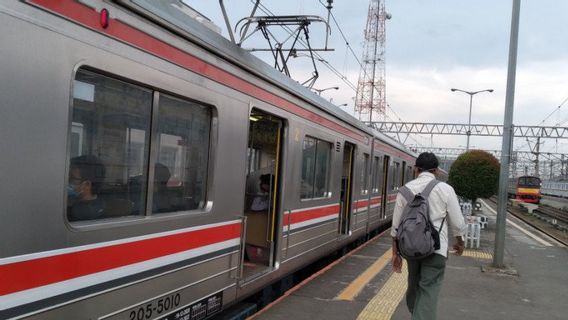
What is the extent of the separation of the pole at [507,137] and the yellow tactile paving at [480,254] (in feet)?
4.51

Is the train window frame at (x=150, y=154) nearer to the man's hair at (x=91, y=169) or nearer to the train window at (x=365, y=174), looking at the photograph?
the man's hair at (x=91, y=169)

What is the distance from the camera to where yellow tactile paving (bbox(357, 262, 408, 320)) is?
5.51 meters

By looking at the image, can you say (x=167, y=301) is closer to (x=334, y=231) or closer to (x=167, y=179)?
(x=167, y=179)

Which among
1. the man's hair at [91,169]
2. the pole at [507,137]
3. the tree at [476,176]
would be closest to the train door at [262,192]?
the man's hair at [91,169]

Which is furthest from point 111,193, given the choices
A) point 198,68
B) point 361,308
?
point 361,308

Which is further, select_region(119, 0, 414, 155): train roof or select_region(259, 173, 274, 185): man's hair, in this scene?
select_region(259, 173, 274, 185): man's hair

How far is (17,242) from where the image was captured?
7.86ft

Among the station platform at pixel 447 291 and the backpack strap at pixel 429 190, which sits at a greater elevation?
the backpack strap at pixel 429 190

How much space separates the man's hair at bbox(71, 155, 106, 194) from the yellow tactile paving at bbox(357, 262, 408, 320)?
334 cm

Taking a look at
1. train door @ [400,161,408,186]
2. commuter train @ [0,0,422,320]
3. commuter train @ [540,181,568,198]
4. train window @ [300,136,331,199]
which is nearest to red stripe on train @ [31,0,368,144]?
commuter train @ [0,0,422,320]

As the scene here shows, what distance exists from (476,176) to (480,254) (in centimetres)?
771

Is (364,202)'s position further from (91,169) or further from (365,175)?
(91,169)

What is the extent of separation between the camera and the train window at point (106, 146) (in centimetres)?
284

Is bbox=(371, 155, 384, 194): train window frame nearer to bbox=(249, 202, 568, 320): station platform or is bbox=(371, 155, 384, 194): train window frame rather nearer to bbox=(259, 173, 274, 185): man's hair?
bbox=(249, 202, 568, 320): station platform
